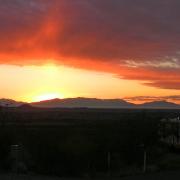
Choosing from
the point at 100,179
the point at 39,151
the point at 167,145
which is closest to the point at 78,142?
the point at 39,151

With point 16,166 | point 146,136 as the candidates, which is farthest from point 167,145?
point 16,166

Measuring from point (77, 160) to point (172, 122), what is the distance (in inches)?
1287

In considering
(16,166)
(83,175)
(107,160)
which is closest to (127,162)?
(107,160)

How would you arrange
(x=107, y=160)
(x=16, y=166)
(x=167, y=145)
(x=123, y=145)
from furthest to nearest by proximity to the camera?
(x=167, y=145) < (x=123, y=145) < (x=107, y=160) < (x=16, y=166)

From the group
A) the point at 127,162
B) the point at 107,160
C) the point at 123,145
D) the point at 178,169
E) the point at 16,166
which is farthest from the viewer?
the point at 123,145

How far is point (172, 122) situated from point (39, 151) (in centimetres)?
3216

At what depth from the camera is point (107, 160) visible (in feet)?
122

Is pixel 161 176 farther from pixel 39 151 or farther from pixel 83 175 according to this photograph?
pixel 39 151

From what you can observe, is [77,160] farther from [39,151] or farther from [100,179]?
[100,179]

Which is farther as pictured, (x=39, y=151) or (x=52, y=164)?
(x=39, y=151)

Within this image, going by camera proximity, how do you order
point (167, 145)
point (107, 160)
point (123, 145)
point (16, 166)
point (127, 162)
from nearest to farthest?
point (16, 166) < point (107, 160) < point (127, 162) < point (123, 145) < point (167, 145)

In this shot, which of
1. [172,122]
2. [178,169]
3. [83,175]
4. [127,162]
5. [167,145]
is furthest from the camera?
[172,122]

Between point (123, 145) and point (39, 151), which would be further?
point (123, 145)

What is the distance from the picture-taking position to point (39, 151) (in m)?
38.1
